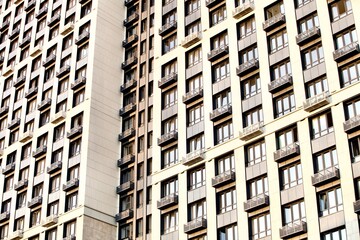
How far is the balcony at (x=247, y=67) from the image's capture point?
65000 millimetres

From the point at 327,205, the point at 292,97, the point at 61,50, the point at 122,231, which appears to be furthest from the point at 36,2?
→ the point at 327,205

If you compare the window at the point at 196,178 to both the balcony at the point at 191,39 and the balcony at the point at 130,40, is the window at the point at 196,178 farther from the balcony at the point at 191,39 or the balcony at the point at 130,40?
the balcony at the point at 130,40

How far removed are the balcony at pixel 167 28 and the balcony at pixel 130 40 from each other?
6.38 m

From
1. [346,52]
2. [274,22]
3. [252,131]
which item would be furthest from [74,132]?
[346,52]

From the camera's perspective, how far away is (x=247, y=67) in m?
65.4

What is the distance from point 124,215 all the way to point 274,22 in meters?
23.3

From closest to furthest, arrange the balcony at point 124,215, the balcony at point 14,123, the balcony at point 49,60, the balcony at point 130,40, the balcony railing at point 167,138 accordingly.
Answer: the balcony railing at point 167,138
the balcony at point 124,215
the balcony at point 130,40
the balcony at point 49,60
the balcony at point 14,123

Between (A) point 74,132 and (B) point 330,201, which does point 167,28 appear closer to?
(A) point 74,132

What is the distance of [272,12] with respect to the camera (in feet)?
219

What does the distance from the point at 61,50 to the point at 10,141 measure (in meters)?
12.1

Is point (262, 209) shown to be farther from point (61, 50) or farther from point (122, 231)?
point (61, 50)

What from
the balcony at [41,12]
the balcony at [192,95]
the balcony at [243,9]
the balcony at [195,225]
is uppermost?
the balcony at [41,12]

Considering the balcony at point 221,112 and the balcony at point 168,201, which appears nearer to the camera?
the balcony at point 221,112

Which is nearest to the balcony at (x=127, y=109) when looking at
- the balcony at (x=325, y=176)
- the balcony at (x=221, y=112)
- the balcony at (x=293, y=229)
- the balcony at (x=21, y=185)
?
the balcony at (x=21, y=185)
